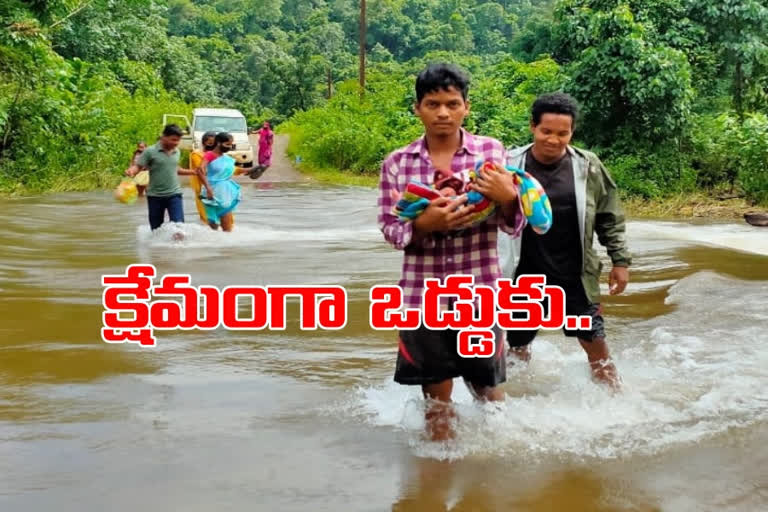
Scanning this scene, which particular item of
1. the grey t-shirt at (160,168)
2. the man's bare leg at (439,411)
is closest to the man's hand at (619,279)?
the man's bare leg at (439,411)

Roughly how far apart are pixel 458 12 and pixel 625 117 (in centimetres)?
4869

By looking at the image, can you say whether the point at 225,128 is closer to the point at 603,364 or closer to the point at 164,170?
the point at 164,170

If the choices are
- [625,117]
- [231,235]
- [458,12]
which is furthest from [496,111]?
[458,12]

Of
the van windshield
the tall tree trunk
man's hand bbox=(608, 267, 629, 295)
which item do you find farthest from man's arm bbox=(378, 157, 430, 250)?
the van windshield

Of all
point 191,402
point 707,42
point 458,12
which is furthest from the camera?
point 458,12

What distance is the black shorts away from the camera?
126 inches

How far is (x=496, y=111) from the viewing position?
2080cm

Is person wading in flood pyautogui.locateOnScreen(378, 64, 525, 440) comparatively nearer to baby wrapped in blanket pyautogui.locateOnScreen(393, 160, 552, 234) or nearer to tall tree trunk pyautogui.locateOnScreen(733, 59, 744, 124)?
Answer: baby wrapped in blanket pyautogui.locateOnScreen(393, 160, 552, 234)

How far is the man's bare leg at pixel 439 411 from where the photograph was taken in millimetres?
3334

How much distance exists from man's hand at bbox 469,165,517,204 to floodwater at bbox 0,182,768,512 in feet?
3.41

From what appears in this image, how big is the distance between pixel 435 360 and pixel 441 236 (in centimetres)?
46

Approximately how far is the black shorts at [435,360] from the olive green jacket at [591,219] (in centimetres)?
89

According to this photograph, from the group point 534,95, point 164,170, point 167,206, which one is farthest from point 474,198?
point 534,95

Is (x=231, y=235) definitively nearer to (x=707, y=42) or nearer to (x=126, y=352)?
(x=126, y=352)
